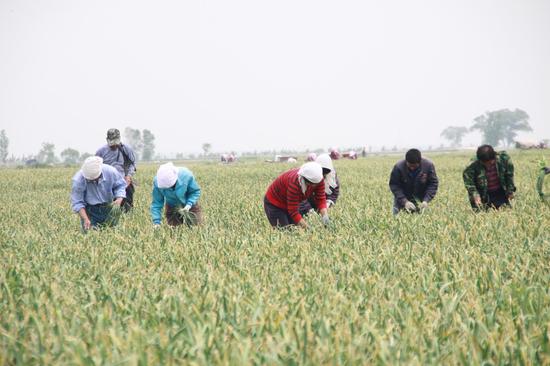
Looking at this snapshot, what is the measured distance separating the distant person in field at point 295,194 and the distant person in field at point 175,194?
1.19m

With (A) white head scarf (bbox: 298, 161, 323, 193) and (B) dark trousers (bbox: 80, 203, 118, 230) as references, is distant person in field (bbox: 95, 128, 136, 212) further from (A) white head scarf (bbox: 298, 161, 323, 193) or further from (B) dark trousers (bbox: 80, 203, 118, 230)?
(A) white head scarf (bbox: 298, 161, 323, 193)

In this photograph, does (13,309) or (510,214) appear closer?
(13,309)

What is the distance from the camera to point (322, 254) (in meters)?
5.45

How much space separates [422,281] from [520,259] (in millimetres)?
1509

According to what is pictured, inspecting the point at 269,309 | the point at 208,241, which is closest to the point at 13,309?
the point at 269,309

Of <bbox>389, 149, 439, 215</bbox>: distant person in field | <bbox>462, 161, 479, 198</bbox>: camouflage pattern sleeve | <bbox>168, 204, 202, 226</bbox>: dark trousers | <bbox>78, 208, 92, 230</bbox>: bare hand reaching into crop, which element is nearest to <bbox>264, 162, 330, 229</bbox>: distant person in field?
<bbox>168, 204, 202, 226</bbox>: dark trousers

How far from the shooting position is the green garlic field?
2.66 metres

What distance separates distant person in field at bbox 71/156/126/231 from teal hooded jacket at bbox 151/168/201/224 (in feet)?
2.37

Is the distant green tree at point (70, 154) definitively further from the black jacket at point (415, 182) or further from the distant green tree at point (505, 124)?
the black jacket at point (415, 182)

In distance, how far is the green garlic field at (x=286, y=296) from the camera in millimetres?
2662

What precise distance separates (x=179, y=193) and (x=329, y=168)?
2.31 metres

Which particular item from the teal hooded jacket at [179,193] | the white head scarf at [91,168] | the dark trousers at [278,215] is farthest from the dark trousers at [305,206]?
the white head scarf at [91,168]

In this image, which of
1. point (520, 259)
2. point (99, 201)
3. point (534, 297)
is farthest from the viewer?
point (99, 201)

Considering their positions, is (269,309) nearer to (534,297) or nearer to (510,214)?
(534,297)
